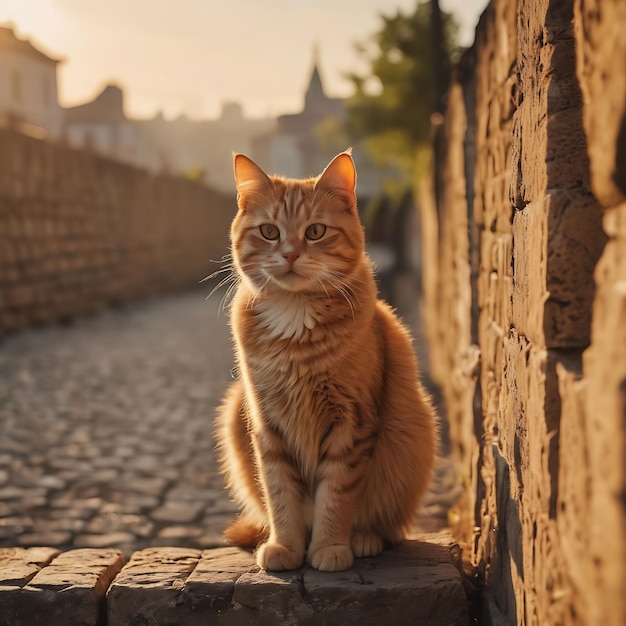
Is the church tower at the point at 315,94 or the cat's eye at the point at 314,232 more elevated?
the church tower at the point at 315,94

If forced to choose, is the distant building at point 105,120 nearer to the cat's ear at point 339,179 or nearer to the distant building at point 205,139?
the distant building at point 205,139

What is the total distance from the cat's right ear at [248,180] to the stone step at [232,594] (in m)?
1.34

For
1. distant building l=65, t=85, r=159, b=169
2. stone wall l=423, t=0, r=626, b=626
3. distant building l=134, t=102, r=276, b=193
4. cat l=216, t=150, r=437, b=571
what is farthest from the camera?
distant building l=134, t=102, r=276, b=193

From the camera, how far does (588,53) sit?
1.36 metres

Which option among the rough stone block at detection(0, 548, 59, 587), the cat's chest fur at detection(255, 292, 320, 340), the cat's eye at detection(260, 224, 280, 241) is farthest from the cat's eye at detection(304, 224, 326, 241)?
the rough stone block at detection(0, 548, 59, 587)

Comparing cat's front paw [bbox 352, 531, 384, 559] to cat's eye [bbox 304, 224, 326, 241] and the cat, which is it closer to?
the cat

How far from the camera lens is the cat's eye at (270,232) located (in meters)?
2.75

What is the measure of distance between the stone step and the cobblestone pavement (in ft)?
3.64

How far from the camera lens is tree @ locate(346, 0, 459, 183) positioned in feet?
49.3

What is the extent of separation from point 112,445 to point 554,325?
14.0 ft

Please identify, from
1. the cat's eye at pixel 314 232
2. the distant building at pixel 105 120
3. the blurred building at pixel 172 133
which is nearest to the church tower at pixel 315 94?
the blurred building at pixel 172 133

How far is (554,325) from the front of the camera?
1.61 metres

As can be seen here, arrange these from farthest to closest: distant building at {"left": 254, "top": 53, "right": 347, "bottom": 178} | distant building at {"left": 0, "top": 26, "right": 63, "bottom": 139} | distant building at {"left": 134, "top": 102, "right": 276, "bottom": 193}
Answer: distant building at {"left": 134, "top": 102, "right": 276, "bottom": 193}, distant building at {"left": 254, "top": 53, "right": 347, "bottom": 178}, distant building at {"left": 0, "top": 26, "right": 63, "bottom": 139}

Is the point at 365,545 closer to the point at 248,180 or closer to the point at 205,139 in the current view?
the point at 248,180
